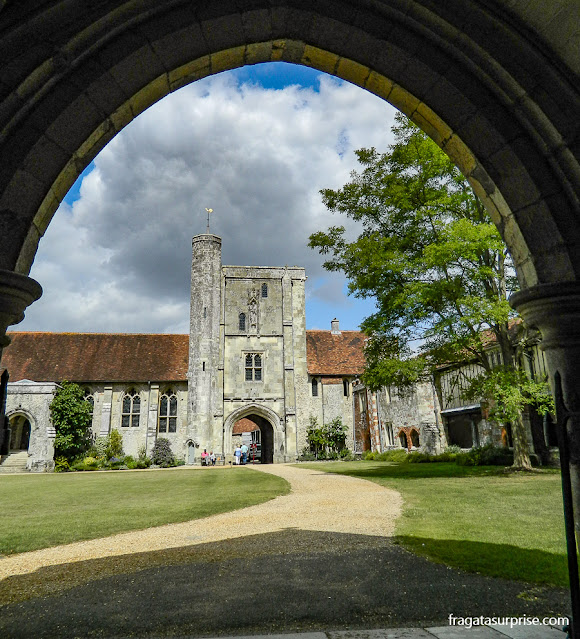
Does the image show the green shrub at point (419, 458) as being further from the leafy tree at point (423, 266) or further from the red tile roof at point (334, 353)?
the red tile roof at point (334, 353)

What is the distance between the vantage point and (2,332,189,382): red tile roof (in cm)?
3119

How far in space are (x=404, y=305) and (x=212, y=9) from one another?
1186cm

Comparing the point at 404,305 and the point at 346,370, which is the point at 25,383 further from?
the point at 404,305

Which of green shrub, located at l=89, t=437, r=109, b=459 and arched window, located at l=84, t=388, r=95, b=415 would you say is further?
arched window, located at l=84, t=388, r=95, b=415

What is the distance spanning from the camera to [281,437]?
3195cm

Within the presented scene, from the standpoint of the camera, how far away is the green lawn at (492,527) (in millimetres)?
4922

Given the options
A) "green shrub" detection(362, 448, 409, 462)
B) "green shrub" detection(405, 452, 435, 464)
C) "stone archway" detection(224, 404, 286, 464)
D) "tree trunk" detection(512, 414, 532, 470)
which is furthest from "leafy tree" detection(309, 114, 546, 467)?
"stone archway" detection(224, 404, 286, 464)

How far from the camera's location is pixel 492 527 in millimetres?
6836

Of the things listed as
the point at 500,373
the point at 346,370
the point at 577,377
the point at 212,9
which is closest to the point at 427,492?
the point at 500,373

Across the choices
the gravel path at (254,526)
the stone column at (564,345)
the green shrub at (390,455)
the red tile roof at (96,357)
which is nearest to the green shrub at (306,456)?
the green shrub at (390,455)

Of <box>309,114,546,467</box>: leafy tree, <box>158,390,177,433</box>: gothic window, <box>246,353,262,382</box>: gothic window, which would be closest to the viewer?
<box>309,114,546,467</box>: leafy tree

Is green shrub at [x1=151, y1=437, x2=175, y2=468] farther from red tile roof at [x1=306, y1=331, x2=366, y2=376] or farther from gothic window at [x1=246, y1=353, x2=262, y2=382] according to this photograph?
red tile roof at [x1=306, y1=331, x2=366, y2=376]

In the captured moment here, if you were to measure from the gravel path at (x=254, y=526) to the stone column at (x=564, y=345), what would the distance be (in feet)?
14.7

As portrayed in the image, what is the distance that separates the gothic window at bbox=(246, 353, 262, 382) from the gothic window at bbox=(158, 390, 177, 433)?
17.0 feet
